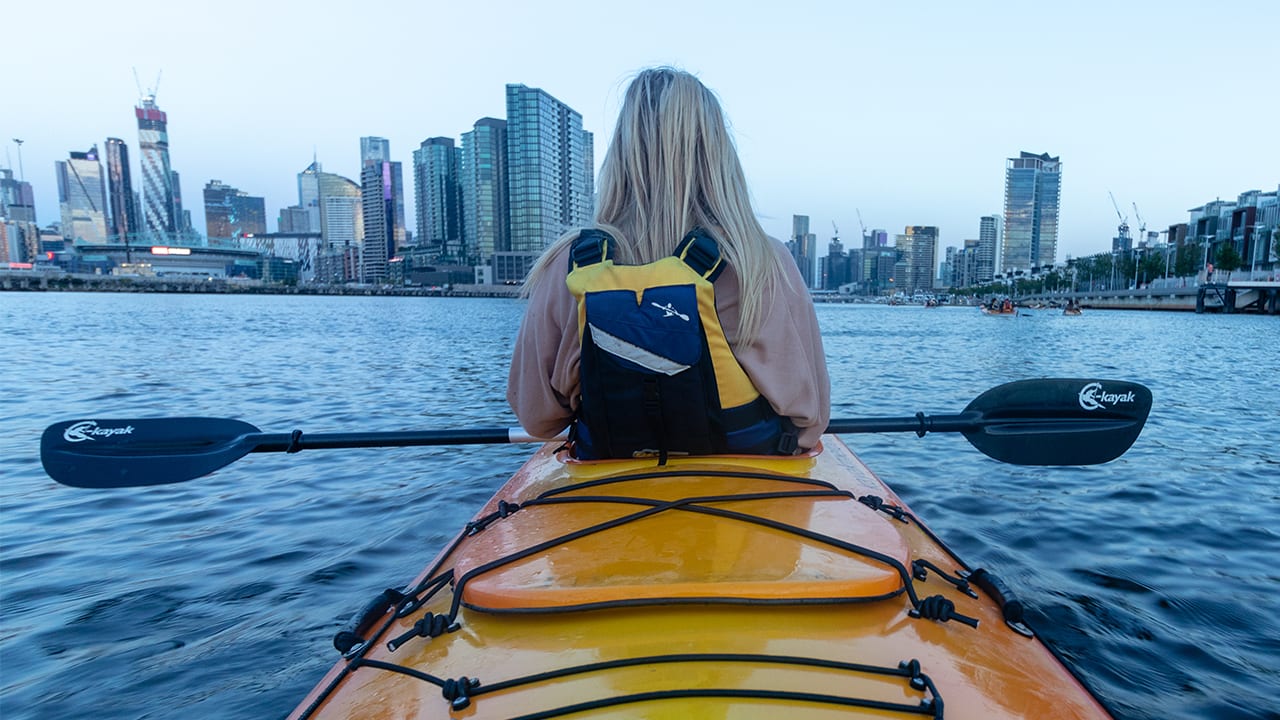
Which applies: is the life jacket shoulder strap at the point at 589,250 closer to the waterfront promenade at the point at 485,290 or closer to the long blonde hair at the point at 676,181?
the long blonde hair at the point at 676,181

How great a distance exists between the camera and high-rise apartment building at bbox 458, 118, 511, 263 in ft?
509

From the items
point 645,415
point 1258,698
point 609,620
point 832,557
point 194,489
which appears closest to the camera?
point 609,620

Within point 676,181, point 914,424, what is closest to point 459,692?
point 676,181

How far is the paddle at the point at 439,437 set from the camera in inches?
141

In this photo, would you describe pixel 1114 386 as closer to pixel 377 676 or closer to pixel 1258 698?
pixel 1258 698

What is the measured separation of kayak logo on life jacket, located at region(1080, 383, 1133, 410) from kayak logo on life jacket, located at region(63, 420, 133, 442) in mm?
5184

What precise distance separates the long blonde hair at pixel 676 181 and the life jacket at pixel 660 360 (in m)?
0.13

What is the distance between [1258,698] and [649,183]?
13.2 feet

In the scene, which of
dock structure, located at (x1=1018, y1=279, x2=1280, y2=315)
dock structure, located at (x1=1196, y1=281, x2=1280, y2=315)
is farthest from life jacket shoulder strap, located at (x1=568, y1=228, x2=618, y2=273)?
dock structure, located at (x1=1196, y1=281, x2=1280, y2=315)

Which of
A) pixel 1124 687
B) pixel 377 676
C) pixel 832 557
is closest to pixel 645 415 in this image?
pixel 832 557

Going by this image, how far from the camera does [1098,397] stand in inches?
141

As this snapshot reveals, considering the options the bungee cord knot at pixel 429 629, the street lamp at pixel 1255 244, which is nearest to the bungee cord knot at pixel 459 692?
the bungee cord knot at pixel 429 629

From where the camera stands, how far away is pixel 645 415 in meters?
2.46

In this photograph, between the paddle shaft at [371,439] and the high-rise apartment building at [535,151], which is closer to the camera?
the paddle shaft at [371,439]
